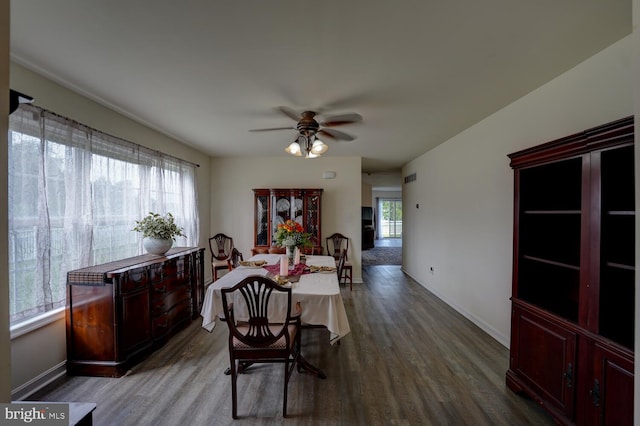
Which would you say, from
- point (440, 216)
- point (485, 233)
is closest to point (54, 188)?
point (485, 233)

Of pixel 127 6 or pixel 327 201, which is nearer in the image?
pixel 127 6

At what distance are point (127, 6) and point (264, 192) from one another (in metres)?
3.66

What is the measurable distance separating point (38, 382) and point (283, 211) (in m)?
3.60

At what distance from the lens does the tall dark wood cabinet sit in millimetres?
1408

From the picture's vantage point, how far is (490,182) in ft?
9.74

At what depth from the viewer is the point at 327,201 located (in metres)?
5.25

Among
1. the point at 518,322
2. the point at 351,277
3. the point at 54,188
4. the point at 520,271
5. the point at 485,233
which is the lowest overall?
the point at 351,277

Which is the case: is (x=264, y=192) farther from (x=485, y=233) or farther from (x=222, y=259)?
(x=485, y=233)

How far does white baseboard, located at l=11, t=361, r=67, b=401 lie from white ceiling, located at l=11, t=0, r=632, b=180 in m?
2.46

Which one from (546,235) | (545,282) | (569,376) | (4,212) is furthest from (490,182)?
(4,212)

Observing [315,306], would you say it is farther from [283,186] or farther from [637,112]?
[283,186]

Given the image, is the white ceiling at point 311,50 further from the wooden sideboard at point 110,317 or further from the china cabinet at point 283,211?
the china cabinet at point 283,211

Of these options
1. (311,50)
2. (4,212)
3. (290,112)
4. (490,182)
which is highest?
(311,50)

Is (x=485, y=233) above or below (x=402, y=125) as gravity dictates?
below
